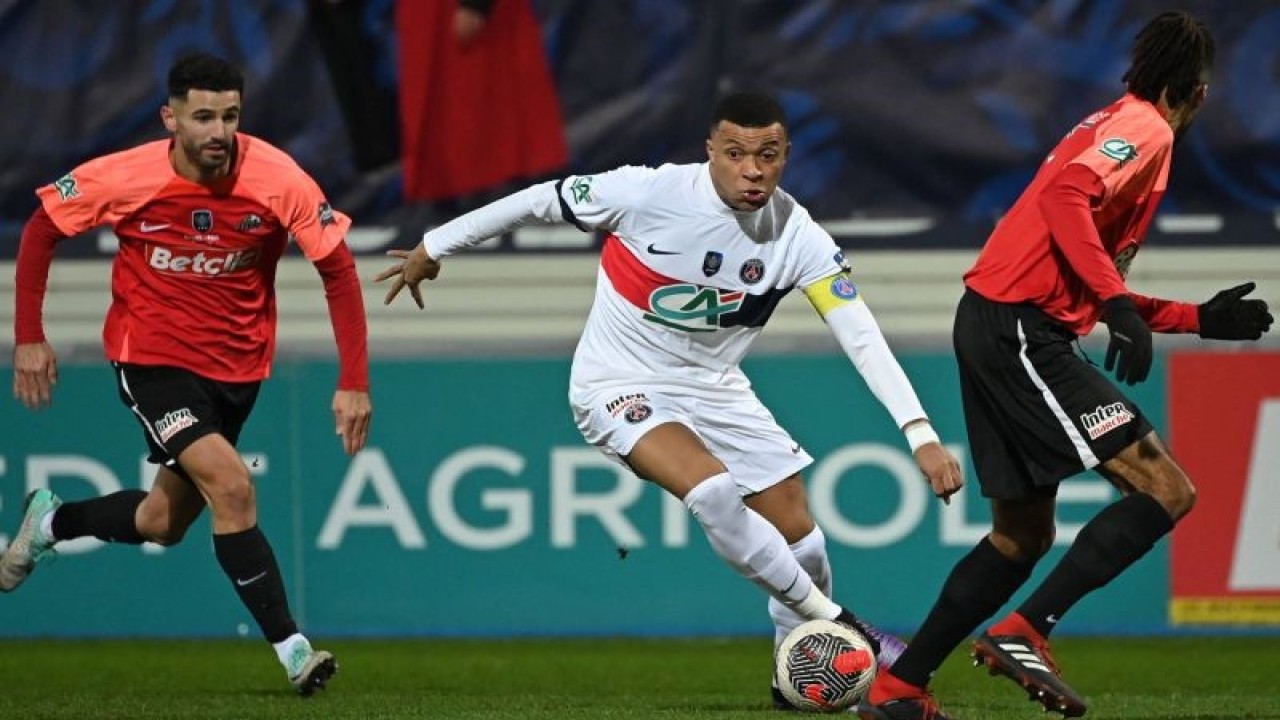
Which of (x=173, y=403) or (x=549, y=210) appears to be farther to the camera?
(x=173, y=403)

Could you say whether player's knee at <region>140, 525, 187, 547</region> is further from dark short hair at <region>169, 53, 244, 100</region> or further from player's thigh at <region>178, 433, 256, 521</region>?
dark short hair at <region>169, 53, 244, 100</region>

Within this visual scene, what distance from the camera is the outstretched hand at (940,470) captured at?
5984 mm

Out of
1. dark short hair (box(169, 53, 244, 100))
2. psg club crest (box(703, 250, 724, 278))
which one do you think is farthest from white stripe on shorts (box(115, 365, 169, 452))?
psg club crest (box(703, 250, 724, 278))

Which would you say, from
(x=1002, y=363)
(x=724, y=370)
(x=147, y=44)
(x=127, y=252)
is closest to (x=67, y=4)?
(x=147, y=44)

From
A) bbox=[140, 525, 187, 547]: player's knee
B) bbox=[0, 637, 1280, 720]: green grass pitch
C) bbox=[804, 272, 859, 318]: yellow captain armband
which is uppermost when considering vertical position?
bbox=[804, 272, 859, 318]: yellow captain armband

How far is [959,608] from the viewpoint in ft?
20.9

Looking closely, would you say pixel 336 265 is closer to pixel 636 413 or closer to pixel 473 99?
pixel 636 413

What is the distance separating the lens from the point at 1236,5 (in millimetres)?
11258

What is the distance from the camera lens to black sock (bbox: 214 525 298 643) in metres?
7.65

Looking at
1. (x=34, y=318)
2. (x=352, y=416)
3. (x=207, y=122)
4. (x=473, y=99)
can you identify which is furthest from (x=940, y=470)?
(x=473, y=99)

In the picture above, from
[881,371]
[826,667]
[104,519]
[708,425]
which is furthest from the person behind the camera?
[104,519]

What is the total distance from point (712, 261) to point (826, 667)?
1.32m

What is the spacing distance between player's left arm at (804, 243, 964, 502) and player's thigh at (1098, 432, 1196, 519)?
19.7 inches

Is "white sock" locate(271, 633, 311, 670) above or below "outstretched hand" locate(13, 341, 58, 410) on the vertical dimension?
below
